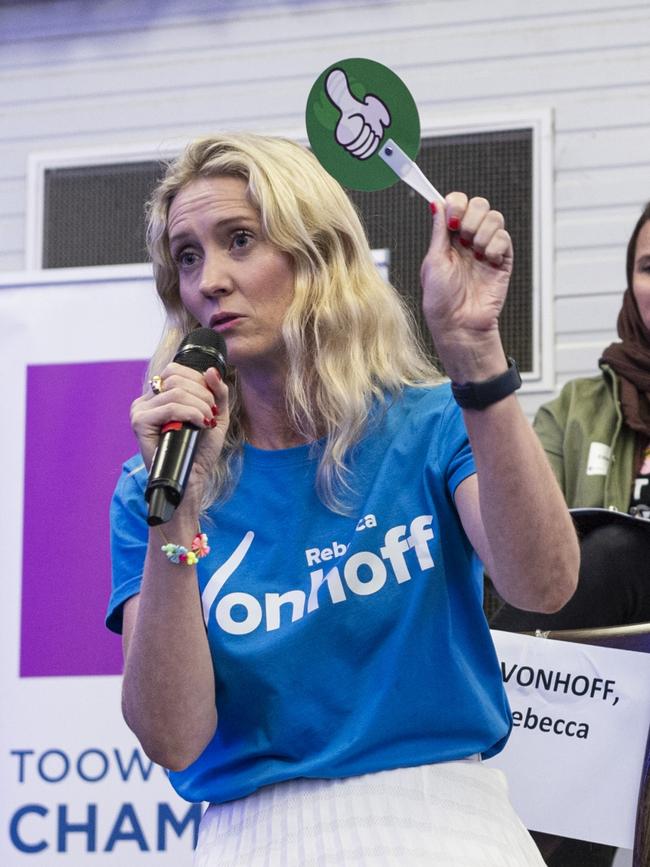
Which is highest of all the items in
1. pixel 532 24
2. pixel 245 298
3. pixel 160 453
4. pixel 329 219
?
pixel 532 24

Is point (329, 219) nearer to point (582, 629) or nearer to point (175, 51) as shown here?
point (582, 629)

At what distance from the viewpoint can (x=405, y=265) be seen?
515 cm

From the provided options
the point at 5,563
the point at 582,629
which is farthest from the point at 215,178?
the point at 5,563

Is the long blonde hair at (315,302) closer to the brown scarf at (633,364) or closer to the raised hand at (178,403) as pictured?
the raised hand at (178,403)

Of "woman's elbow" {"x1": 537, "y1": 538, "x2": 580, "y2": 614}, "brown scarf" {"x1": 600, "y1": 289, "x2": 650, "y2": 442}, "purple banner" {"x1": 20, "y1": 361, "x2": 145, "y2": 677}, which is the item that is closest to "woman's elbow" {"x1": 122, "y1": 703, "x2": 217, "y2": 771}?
"woman's elbow" {"x1": 537, "y1": 538, "x2": 580, "y2": 614}

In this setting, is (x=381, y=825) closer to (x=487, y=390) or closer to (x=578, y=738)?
(x=487, y=390)

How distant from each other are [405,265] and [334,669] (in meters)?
3.40

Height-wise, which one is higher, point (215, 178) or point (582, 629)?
point (215, 178)

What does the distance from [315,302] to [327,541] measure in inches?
16.4

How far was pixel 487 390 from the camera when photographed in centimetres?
165

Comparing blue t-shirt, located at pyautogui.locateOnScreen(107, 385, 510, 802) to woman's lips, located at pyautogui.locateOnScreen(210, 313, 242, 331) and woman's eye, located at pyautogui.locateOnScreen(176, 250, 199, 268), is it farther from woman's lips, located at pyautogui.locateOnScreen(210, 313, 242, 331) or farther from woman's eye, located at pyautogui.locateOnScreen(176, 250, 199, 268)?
woman's eye, located at pyautogui.locateOnScreen(176, 250, 199, 268)

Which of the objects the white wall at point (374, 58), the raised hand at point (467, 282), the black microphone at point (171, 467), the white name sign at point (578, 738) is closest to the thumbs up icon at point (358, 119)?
the raised hand at point (467, 282)

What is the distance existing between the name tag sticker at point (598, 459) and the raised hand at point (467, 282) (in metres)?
1.65

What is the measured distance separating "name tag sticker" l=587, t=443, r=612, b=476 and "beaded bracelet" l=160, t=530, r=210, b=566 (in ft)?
5.19
